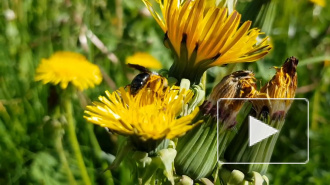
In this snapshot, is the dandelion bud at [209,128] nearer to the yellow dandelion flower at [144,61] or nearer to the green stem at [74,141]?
the green stem at [74,141]

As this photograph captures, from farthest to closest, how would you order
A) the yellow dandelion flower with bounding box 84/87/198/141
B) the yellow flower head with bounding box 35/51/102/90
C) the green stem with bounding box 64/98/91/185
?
the yellow flower head with bounding box 35/51/102/90
the green stem with bounding box 64/98/91/185
the yellow dandelion flower with bounding box 84/87/198/141

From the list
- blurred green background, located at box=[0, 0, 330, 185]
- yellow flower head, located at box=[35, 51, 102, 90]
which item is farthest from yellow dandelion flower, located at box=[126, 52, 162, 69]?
yellow flower head, located at box=[35, 51, 102, 90]

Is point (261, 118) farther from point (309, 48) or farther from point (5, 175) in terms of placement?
point (309, 48)
